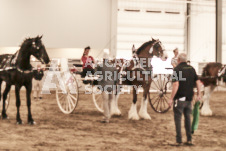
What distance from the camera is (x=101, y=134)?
575cm

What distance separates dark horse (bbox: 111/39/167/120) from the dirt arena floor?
349 millimetres

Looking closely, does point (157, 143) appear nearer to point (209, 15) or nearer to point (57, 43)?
point (57, 43)

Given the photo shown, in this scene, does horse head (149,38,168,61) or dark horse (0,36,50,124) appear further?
horse head (149,38,168,61)

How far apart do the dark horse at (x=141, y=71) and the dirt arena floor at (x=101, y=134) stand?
0.35 metres

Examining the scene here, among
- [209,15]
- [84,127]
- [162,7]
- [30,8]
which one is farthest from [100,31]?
[84,127]

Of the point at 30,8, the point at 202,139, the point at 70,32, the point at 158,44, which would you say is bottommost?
the point at 202,139

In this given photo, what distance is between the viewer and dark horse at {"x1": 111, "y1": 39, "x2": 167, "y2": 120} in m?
7.45

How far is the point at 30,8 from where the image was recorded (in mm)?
15219

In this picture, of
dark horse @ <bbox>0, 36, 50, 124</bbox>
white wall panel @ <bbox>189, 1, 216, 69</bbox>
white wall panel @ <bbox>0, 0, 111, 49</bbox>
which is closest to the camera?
dark horse @ <bbox>0, 36, 50, 124</bbox>

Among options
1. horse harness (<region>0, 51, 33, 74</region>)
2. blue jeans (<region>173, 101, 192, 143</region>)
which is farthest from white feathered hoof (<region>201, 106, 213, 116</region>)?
horse harness (<region>0, 51, 33, 74</region>)

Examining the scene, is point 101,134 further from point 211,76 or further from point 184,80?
point 211,76

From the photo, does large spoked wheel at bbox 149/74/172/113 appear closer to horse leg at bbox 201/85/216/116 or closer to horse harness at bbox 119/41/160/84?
horse harness at bbox 119/41/160/84

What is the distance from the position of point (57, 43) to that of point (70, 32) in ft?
2.60

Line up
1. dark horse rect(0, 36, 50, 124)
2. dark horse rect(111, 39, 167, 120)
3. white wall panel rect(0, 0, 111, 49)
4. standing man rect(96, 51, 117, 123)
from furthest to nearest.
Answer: white wall panel rect(0, 0, 111, 49)
dark horse rect(111, 39, 167, 120)
standing man rect(96, 51, 117, 123)
dark horse rect(0, 36, 50, 124)
